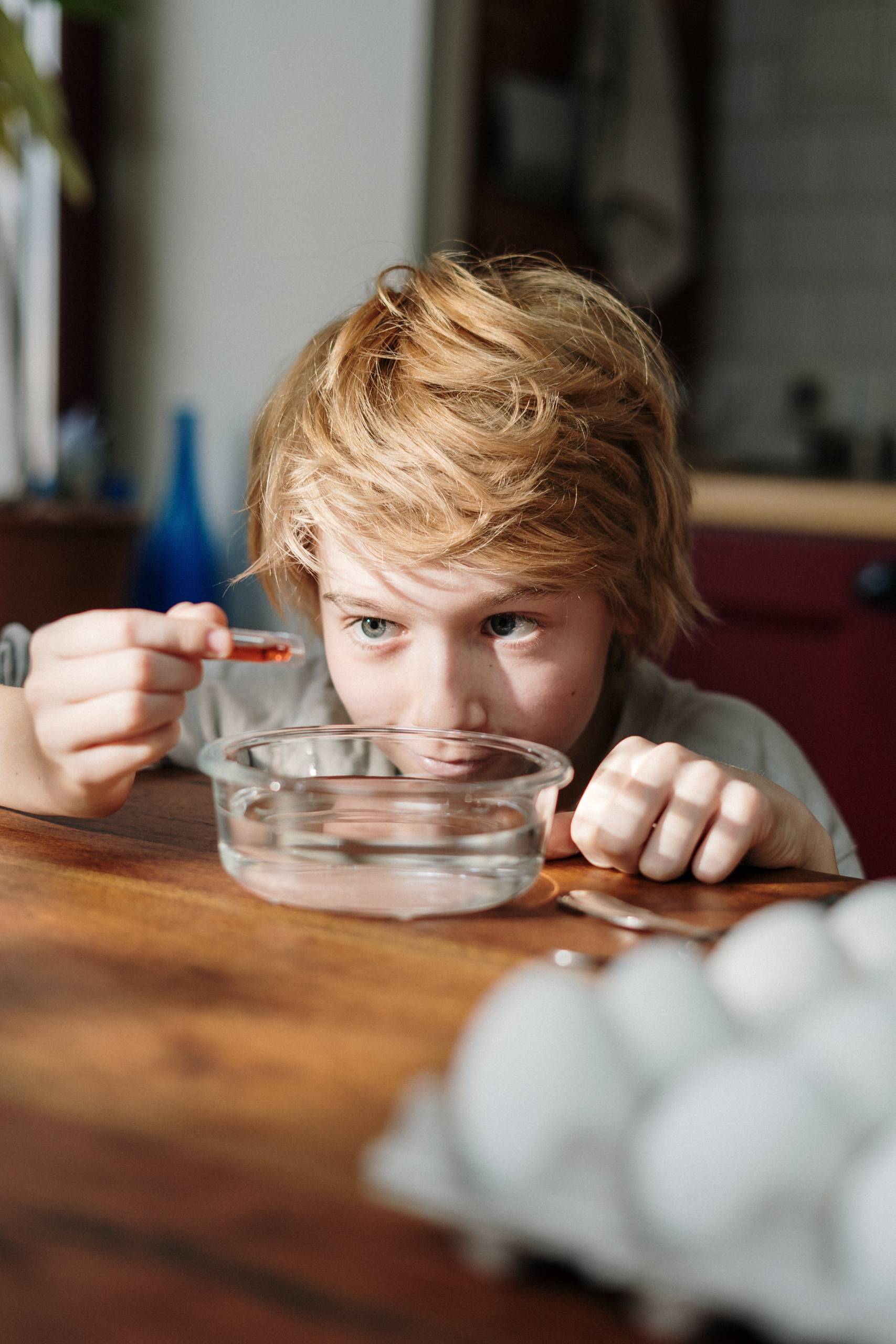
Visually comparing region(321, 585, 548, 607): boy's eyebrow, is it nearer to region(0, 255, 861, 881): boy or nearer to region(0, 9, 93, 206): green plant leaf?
region(0, 255, 861, 881): boy

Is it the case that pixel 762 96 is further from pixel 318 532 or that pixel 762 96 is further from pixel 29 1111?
pixel 29 1111

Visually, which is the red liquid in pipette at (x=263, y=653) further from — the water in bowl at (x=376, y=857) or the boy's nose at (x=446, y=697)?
the boy's nose at (x=446, y=697)

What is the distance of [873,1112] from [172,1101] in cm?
20

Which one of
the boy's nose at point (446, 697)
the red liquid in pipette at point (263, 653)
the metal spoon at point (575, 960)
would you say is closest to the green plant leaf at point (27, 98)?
the boy's nose at point (446, 697)

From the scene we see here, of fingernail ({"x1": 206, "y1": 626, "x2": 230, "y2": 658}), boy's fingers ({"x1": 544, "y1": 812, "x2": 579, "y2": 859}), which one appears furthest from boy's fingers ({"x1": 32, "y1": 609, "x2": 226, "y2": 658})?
boy's fingers ({"x1": 544, "y1": 812, "x2": 579, "y2": 859})

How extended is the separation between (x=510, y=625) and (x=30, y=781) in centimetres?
35

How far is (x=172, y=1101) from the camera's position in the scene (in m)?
0.38

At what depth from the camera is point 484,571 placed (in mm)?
881

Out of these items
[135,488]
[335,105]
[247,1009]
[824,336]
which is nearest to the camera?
[247,1009]

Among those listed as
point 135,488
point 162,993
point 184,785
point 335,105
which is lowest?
point 135,488

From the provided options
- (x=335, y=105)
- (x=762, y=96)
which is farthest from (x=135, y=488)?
(x=762, y=96)

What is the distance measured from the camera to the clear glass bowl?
0.58 meters

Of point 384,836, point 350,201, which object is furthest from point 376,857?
point 350,201

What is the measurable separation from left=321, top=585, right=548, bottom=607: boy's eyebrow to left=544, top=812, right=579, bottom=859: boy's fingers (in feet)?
0.68
